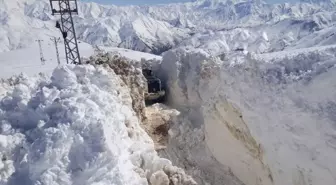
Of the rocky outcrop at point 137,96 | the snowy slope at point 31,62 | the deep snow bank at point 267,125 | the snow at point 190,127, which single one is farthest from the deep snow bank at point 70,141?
the snowy slope at point 31,62

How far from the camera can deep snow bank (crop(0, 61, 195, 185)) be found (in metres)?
6.95

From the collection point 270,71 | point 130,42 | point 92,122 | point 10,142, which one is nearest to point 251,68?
point 270,71

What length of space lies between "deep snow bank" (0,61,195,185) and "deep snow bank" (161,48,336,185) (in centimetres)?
401

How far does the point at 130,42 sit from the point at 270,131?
453ft

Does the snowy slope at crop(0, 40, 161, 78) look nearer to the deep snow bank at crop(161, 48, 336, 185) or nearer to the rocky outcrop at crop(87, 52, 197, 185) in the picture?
the rocky outcrop at crop(87, 52, 197, 185)

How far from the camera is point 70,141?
24.3 ft

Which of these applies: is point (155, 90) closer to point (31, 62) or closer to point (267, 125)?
point (267, 125)

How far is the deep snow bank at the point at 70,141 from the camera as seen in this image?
22.8 feet

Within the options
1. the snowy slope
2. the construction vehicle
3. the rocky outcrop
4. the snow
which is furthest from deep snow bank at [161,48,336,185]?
the snowy slope

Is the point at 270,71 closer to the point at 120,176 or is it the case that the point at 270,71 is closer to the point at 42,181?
the point at 120,176

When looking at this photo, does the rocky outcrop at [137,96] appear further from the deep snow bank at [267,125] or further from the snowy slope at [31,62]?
the snowy slope at [31,62]

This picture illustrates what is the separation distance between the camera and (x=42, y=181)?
21.7 feet

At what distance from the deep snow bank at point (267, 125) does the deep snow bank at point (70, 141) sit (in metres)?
4.01

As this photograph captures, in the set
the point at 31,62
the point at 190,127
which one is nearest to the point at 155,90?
the point at 190,127
